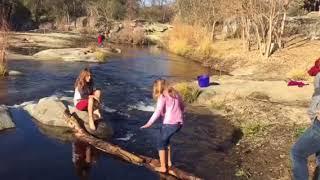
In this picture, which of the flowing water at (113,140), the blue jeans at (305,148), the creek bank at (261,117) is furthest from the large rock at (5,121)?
the blue jeans at (305,148)

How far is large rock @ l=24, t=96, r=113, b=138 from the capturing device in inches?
496

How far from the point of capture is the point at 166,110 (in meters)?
9.39

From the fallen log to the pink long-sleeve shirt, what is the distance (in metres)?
1.11

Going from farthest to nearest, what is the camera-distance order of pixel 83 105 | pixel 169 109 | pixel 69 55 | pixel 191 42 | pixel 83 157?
pixel 191 42 < pixel 69 55 < pixel 83 105 < pixel 83 157 < pixel 169 109

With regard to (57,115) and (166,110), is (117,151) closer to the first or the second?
(166,110)

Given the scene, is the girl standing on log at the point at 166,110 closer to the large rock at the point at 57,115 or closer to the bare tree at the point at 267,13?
the large rock at the point at 57,115

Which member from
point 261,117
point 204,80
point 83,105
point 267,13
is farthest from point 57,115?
point 267,13

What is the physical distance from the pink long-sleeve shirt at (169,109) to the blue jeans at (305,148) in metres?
2.81

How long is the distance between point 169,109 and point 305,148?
3.09 m

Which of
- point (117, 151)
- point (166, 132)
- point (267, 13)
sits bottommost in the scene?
point (117, 151)

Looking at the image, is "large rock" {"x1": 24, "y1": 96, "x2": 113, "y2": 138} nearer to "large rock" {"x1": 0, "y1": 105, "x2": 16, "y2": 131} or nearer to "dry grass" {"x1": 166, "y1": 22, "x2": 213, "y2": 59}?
"large rock" {"x1": 0, "y1": 105, "x2": 16, "y2": 131}

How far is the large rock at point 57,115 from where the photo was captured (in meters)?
12.6

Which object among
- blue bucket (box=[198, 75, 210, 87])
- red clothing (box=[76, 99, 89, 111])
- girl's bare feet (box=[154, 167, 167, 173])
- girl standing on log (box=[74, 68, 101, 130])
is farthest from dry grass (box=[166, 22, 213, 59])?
girl's bare feet (box=[154, 167, 167, 173])

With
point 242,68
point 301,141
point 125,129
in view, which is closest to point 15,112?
point 125,129
